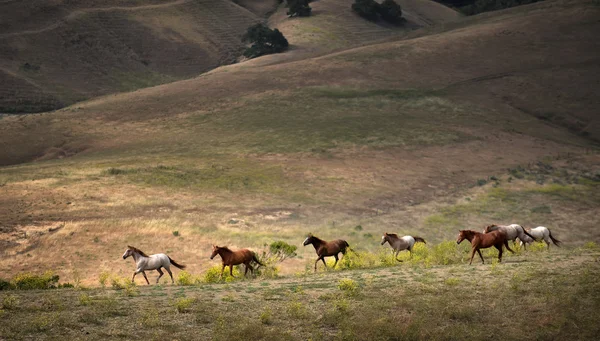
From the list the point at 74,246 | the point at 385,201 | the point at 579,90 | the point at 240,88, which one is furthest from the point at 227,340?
the point at 579,90

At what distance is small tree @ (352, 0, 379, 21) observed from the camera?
154m

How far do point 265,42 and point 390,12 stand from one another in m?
39.0

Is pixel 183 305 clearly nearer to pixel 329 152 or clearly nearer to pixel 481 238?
pixel 481 238

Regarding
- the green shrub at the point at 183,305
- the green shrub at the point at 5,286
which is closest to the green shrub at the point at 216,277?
the green shrub at the point at 183,305

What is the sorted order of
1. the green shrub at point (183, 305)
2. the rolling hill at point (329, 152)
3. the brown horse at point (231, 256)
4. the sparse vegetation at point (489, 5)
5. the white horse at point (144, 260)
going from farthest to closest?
the sparse vegetation at point (489, 5)
the rolling hill at point (329, 152)
the white horse at point (144, 260)
the brown horse at point (231, 256)
the green shrub at point (183, 305)

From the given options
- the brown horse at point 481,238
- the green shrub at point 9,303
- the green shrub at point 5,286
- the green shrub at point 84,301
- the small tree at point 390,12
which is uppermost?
the green shrub at point 9,303

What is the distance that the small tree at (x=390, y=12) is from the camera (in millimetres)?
158125

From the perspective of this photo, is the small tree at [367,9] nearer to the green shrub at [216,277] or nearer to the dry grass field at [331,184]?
the dry grass field at [331,184]

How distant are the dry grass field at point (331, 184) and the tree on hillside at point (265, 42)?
7715mm

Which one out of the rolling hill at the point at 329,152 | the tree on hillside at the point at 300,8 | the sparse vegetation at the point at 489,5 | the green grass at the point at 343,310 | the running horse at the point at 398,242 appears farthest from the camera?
the tree on hillside at the point at 300,8

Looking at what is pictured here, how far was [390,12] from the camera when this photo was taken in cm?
15900

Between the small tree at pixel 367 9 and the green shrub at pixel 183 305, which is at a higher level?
the green shrub at pixel 183 305

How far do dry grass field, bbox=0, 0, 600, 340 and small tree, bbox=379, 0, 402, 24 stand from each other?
35864 millimetres

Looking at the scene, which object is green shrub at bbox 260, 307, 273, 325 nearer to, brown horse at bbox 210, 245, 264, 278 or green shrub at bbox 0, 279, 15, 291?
brown horse at bbox 210, 245, 264, 278
